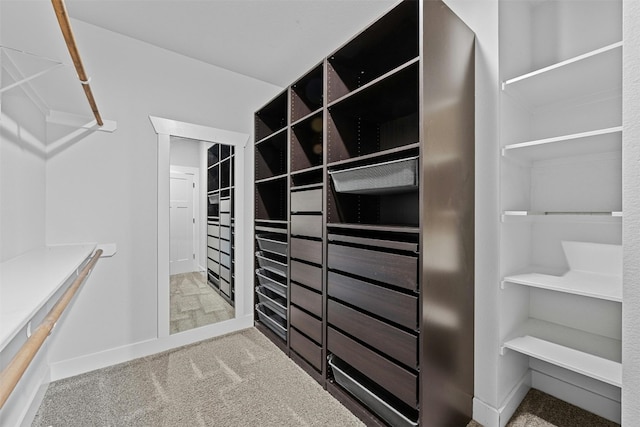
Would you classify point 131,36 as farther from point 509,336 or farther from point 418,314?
point 509,336

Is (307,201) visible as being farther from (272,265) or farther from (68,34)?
(68,34)

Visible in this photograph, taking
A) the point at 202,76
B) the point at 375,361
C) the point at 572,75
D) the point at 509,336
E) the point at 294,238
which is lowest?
the point at 375,361

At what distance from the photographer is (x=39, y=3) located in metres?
1.74

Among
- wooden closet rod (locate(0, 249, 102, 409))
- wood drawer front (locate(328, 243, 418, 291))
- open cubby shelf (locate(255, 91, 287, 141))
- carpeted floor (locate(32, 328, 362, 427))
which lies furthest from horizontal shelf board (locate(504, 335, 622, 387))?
open cubby shelf (locate(255, 91, 287, 141))

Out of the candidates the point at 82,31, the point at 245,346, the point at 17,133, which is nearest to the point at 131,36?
the point at 82,31

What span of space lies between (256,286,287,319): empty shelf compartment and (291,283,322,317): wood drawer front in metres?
0.23

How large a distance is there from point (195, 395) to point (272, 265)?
1055 millimetres

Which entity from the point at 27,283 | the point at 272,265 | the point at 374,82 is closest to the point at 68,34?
the point at 27,283

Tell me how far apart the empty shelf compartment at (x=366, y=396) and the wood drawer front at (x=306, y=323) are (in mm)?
179

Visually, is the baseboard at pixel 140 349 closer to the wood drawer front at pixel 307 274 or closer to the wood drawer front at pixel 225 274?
the wood drawer front at pixel 225 274

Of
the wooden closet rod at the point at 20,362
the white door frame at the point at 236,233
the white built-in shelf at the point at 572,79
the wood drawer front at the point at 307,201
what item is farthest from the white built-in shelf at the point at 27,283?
the white built-in shelf at the point at 572,79

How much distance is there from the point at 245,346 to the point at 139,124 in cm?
197

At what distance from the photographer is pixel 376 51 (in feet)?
5.67

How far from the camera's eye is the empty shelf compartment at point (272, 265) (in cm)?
236
